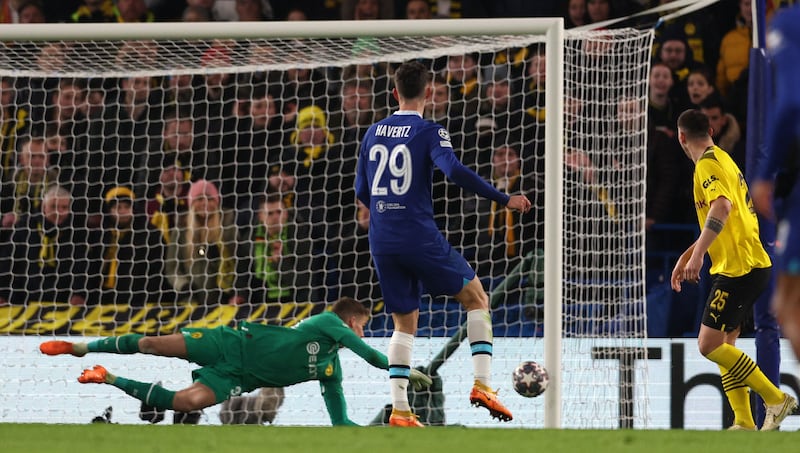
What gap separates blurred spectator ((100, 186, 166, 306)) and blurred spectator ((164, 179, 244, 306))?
160mm

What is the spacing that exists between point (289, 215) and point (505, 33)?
335 cm

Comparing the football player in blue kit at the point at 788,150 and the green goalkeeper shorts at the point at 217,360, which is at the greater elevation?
the football player in blue kit at the point at 788,150

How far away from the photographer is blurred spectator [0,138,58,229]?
998 cm

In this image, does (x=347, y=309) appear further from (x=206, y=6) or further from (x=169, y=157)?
(x=206, y=6)

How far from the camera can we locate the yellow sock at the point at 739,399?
22.4 feet

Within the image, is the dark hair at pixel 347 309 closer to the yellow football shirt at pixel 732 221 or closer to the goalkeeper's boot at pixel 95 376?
the goalkeeper's boot at pixel 95 376

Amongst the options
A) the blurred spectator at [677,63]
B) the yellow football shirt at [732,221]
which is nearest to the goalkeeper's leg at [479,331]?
the yellow football shirt at [732,221]

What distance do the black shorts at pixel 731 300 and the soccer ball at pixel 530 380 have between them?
3.15 feet

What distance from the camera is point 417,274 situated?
658cm

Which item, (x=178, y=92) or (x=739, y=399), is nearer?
(x=739, y=399)

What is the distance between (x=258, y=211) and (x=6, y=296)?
2196 millimetres

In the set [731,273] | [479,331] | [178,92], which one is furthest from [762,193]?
[178,92]

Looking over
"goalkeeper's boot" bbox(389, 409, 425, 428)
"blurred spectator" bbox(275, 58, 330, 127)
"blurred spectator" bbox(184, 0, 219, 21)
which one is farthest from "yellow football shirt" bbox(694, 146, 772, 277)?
"blurred spectator" bbox(184, 0, 219, 21)

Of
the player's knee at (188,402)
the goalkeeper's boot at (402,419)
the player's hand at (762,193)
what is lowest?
the player's knee at (188,402)
